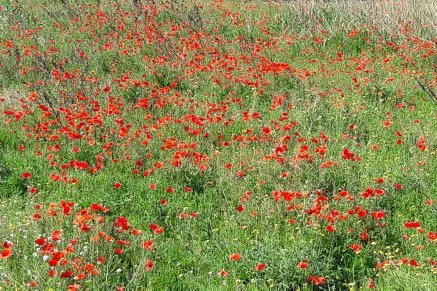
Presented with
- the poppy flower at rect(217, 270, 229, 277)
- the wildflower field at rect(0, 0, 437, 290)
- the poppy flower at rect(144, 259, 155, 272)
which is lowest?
the wildflower field at rect(0, 0, 437, 290)

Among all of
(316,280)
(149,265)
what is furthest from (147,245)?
(316,280)

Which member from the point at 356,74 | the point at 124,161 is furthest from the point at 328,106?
the point at 124,161

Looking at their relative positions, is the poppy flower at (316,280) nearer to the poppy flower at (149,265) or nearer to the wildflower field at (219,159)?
the wildflower field at (219,159)

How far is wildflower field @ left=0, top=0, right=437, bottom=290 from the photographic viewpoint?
4246 mm

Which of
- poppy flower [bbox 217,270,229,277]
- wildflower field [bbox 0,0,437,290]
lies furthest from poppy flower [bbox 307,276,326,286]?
poppy flower [bbox 217,270,229,277]

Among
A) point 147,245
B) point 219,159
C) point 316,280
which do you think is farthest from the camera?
point 219,159

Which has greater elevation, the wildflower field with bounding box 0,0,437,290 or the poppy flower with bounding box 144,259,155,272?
the poppy flower with bounding box 144,259,155,272

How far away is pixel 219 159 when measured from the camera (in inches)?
247

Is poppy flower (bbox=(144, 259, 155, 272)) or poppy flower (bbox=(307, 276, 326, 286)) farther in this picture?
poppy flower (bbox=(144, 259, 155, 272))

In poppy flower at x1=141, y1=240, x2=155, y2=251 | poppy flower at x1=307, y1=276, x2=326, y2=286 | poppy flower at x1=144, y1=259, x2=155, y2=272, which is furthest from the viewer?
poppy flower at x1=141, y1=240, x2=155, y2=251

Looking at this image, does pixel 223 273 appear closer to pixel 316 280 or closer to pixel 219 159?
pixel 316 280

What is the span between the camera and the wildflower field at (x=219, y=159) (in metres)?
4.25

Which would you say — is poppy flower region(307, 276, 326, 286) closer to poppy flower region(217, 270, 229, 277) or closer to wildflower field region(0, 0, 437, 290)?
wildflower field region(0, 0, 437, 290)

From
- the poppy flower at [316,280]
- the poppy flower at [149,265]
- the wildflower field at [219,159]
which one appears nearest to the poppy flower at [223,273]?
the wildflower field at [219,159]
